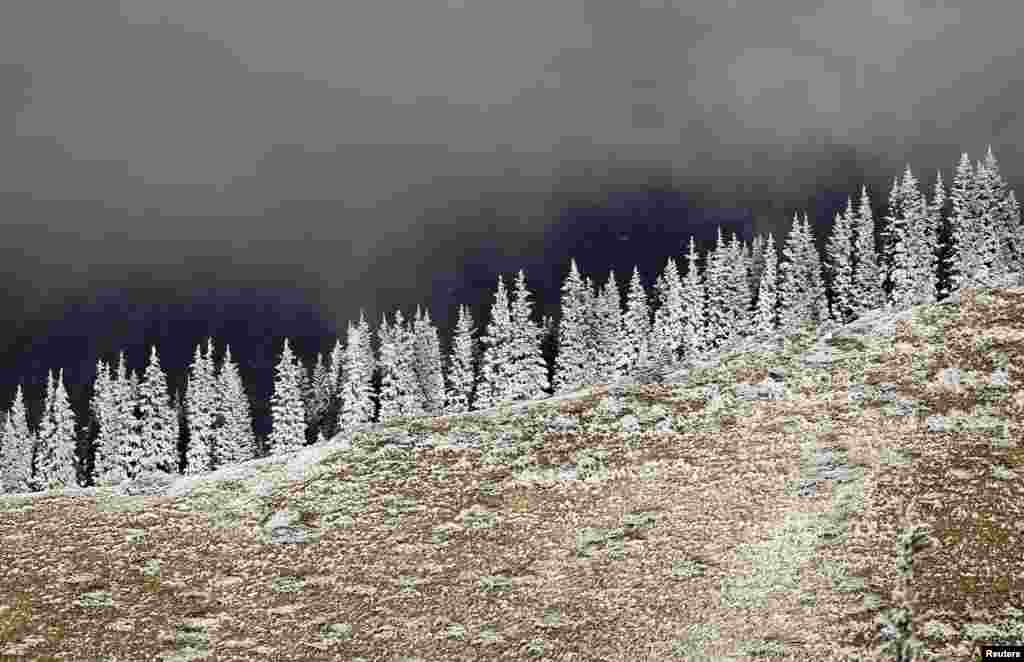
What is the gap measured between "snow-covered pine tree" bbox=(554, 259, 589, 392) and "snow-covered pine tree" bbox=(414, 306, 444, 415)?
16.0 metres

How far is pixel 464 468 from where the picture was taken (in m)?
47.1

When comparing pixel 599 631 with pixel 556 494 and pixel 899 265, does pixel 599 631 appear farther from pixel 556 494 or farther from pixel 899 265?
pixel 899 265

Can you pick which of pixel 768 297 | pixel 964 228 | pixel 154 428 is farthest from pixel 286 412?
pixel 964 228

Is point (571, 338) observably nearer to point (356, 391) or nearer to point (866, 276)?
point (356, 391)

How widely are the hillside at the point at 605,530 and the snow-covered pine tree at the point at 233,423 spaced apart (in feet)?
185

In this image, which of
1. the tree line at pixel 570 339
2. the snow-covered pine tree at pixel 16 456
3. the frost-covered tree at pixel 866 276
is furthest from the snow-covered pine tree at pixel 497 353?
the snow-covered pine tree at pixel 16 456

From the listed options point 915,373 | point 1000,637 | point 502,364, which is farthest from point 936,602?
point 502,364

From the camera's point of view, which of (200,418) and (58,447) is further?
(58,447)

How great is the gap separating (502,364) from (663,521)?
68.4 meters

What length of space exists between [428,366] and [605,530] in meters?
85.8

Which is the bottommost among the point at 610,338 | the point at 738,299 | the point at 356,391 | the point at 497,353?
the point at 356,391

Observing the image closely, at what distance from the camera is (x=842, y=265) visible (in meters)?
117

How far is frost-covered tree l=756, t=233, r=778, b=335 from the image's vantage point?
114250 millimetres

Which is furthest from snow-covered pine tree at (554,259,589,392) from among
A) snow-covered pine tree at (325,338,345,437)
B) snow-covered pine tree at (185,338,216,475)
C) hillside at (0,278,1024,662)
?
hillside at (0,278,1024,662)
